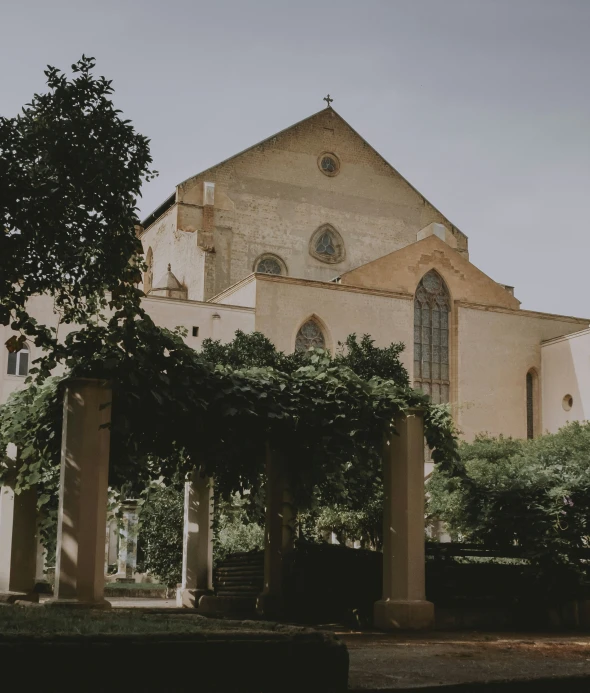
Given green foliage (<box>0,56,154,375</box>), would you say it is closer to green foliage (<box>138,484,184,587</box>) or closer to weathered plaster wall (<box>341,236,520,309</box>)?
green foliage (<box>138,484,184,587</box>)

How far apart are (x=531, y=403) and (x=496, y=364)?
2.60 meters

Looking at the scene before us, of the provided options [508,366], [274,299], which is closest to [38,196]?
[274,299]

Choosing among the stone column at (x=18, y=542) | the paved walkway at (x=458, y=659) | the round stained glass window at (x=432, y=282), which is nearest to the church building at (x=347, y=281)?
the round stained glass window at (x=432, y=282)

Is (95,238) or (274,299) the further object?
(274,299)

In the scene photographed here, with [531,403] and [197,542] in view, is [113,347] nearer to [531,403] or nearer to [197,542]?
[197,542]

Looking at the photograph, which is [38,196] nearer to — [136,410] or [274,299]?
[136,410]

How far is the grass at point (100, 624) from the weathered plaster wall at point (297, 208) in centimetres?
4267

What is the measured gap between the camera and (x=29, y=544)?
15.1 m

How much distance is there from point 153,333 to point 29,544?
185 inches

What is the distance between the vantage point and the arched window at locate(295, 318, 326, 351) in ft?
145

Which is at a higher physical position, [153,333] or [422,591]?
[153,333]

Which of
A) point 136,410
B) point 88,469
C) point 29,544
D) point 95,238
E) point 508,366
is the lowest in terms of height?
point 29,544

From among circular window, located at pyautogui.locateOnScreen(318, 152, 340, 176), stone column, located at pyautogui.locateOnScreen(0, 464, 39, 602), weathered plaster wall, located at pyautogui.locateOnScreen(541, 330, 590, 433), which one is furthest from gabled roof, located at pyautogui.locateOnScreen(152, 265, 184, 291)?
stone column, located at pyautogui.locateOnScreen(0, 464, 39, 602)

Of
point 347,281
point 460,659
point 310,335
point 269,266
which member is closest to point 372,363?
point 310,335
